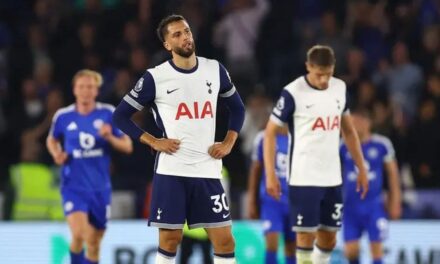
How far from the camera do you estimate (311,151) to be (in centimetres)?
1059

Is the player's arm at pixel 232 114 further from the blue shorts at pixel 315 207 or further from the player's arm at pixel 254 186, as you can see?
the player's arm at pixel 254 186

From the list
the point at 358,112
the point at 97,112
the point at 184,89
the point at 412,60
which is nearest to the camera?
the point at 184,89

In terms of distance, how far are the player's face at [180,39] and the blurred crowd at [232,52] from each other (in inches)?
252

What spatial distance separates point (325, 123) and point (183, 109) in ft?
6.03

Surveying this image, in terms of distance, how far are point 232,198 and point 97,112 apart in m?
3.17

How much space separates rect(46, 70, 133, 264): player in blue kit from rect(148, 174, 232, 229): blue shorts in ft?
9.27

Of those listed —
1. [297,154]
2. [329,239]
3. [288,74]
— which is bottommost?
[329,239]

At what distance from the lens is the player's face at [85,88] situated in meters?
12.1

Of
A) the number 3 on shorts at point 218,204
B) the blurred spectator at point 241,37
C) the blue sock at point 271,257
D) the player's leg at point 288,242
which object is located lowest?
the blue sock at point 271,257

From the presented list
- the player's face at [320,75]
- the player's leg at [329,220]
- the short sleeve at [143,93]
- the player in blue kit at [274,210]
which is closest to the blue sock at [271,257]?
the player in blue kit at [274,210]

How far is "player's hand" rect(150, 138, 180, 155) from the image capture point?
9.13m

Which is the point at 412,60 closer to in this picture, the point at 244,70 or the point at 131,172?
the point at 244,70

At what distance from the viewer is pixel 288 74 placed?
1675 cm

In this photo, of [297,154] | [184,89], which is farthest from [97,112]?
[184,89]
